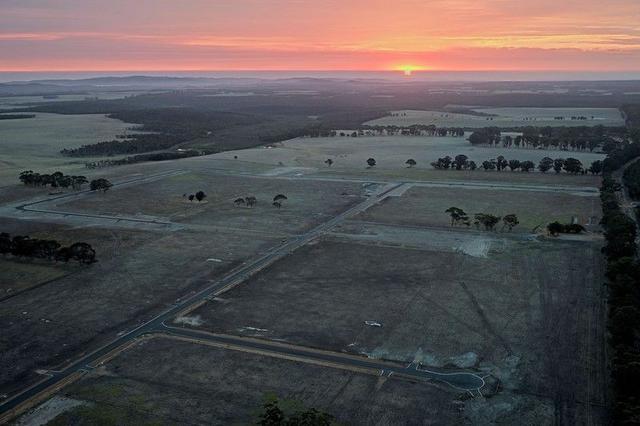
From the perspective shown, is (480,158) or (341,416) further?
(480,158)

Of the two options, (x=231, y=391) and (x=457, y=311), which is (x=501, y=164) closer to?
(x=457, y=311)

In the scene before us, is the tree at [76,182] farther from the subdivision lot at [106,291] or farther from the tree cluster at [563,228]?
the tree cluster at [563,228]

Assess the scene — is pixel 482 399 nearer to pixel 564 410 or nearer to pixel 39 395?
pixel 564 410

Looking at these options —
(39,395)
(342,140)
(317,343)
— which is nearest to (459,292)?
(317,343)

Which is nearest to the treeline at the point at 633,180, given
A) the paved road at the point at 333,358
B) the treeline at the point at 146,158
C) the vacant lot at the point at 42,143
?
the paved road at the point at 333,358

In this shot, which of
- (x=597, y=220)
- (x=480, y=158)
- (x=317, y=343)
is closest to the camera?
(x=317, y=343)

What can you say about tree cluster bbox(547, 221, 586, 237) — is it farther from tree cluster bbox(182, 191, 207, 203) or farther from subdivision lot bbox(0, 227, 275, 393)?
tree cluster bbox(182, 191, 207, 203)
